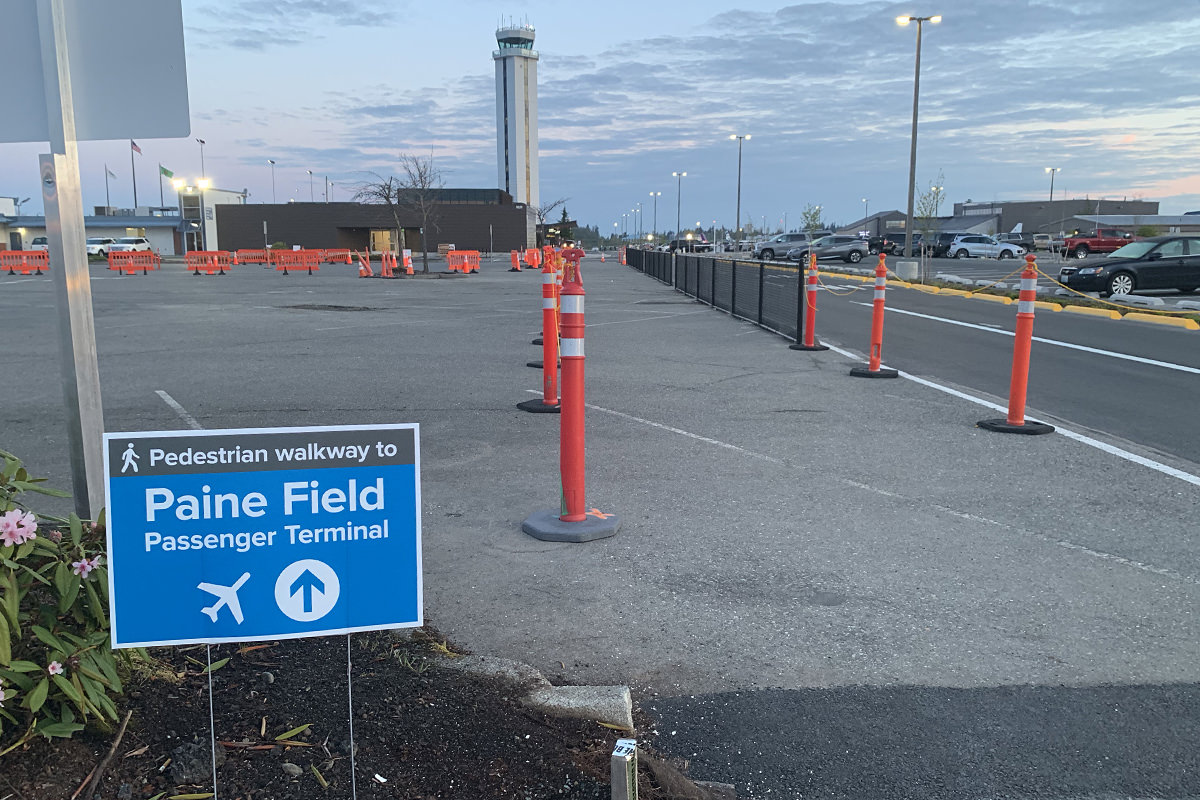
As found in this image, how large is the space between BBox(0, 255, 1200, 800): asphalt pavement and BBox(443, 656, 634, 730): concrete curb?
0.12 m

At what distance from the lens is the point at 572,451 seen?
521 cm

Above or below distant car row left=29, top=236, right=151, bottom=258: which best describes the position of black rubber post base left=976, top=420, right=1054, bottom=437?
below

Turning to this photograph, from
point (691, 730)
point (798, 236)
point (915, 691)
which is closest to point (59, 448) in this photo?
point (691, 730)

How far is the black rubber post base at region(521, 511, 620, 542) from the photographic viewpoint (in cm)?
519

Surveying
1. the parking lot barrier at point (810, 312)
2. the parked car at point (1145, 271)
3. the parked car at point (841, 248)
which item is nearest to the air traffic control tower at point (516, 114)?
the parked car at point (841, 248)

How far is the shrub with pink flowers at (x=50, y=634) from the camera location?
8.68ft

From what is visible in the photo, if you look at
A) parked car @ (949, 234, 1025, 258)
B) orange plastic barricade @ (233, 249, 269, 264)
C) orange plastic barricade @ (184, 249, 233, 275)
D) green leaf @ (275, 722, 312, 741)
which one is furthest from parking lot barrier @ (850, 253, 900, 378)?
orange plastic barricade @ (233, 249, 269, 264)

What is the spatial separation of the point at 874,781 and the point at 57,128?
3537 millimetres

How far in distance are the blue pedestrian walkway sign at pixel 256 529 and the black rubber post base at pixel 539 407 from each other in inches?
240

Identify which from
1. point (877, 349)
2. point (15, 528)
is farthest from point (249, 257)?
point (15, 528)

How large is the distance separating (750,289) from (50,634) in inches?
647

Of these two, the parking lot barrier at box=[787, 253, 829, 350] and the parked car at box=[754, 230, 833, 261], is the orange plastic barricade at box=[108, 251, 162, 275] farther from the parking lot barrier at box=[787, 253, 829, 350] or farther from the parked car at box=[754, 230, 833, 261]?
the parking lot barrier at box=[787, 253, 829, 350]

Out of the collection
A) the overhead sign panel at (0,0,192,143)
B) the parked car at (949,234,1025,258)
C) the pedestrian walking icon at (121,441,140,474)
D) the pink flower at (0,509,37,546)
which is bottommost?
the pink flower at (0,509,37,546)

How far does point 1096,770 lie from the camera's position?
2982 mm
